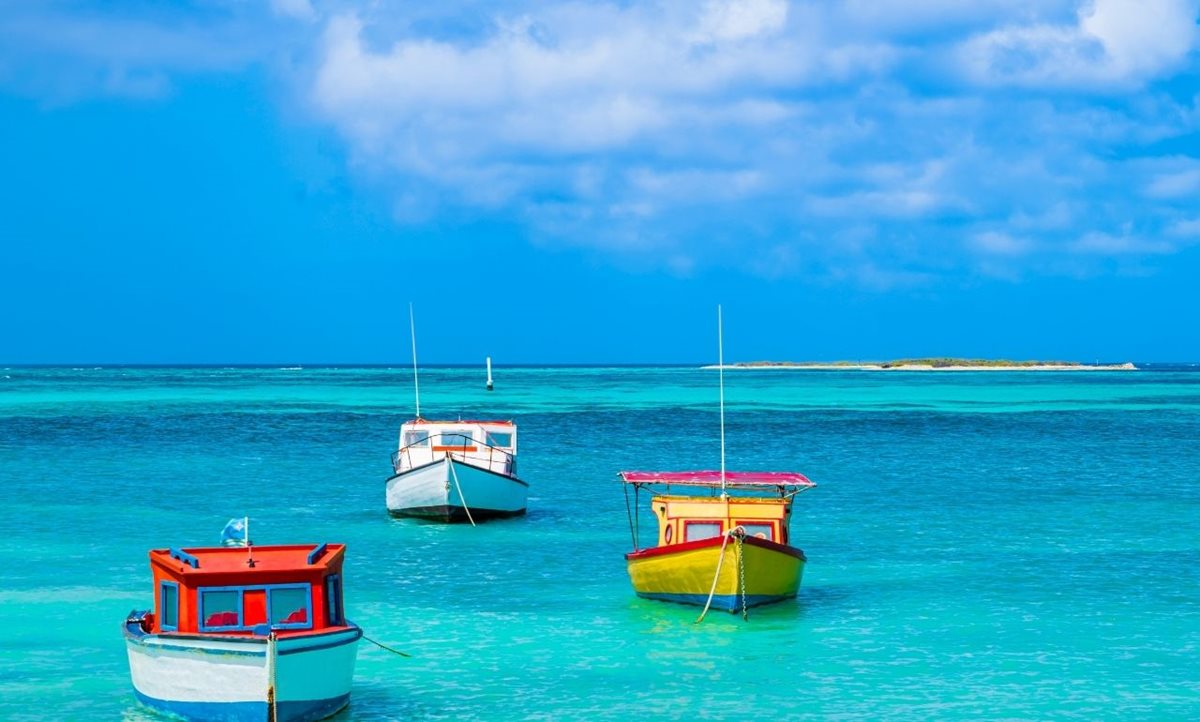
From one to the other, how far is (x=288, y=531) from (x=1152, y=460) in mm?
38215

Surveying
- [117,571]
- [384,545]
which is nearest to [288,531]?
[384,545]

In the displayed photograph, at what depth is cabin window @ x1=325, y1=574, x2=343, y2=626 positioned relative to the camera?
696 inches

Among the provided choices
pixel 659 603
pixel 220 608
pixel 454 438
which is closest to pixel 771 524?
pixel 659 603

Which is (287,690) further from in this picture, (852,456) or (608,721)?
(852,456)

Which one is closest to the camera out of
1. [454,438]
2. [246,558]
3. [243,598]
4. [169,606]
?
[243,598]

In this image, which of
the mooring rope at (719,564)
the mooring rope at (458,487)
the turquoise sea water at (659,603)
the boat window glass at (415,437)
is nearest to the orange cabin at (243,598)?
the turquoise sea water at (659,603)

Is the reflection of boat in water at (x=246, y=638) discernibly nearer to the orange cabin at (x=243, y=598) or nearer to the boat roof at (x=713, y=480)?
the orange cabin at (x=243, y=598)

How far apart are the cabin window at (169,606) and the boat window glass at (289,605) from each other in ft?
3.95

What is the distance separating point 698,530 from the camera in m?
25.8

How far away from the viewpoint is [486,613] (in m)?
25.8

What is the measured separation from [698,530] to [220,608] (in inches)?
420

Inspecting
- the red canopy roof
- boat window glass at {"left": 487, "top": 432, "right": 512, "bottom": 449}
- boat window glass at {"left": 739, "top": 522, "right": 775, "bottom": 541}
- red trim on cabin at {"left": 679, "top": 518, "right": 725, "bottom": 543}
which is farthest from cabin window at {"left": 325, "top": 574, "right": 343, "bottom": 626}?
boat window glass at {"left": 487, "top": 432, "right": 512, "bottom": 449}

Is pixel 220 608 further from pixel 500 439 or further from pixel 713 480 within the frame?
pixel 500 439

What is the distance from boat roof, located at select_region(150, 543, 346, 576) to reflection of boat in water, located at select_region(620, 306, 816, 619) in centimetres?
817
